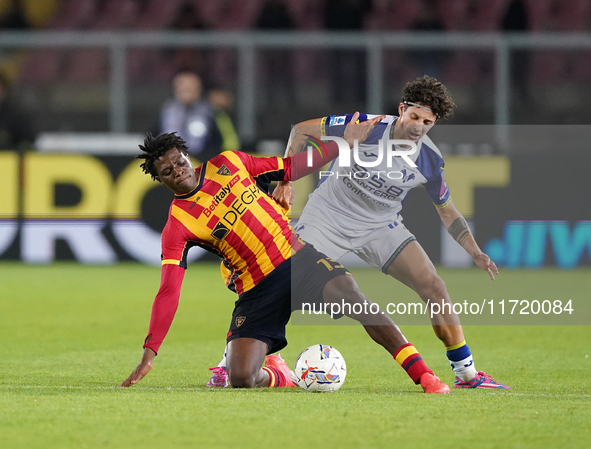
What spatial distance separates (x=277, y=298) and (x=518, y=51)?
7.28m

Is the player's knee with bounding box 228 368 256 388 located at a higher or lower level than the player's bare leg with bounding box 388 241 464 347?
lower

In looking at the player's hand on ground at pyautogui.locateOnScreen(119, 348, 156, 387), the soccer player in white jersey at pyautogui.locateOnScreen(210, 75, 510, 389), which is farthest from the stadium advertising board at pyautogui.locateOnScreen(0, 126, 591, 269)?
the player's hand on ground at pyautogui.locateOnScreen(119, 348, 156, 387)

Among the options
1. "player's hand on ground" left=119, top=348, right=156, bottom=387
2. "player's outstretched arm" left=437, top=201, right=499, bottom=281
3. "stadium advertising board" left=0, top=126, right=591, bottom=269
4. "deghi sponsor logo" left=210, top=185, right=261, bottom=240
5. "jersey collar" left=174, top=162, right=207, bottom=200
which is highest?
"jersey collar" left=174, top=162, right=207, bottom=200

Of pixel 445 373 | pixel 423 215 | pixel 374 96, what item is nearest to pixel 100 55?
pixel 374 96

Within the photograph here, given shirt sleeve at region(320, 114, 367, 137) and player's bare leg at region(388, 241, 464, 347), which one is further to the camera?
shirt sleeve at region(320, 114, 367, 137)

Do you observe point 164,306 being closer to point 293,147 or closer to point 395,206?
point 293,147

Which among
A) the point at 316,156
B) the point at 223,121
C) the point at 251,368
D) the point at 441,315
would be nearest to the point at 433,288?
the point at 441,315

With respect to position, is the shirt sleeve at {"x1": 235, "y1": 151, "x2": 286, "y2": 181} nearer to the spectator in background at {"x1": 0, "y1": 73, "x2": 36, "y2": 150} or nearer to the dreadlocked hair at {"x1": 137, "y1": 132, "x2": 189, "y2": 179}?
the dreadlocked hair at {"x1": 137, "y1": 132, "x2": 189, "y2": 179}

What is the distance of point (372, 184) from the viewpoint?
6105mm

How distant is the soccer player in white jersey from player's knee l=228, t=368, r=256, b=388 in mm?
1053

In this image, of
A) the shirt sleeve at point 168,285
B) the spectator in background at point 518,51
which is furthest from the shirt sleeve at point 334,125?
the spectator in background at point 518,51

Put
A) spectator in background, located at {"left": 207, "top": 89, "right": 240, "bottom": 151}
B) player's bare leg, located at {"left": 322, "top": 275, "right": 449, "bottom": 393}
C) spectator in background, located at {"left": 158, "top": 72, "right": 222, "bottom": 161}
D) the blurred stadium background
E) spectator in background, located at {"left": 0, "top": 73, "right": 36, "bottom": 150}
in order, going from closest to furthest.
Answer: player's bare leg, located at {"left": 322, "top": 275, "right": 449, "bottom": 393} → the blurred stadium background → spectator in background, located at {"left": 158, "top": 72, "right": 222, "bottom": 161} → spectator in background, located at {"left": 207, "top": 89, "right": 240, "bottom": 151} → spectator in background, located at {"left": 0, "top": 73, "right": 36, "bottom": 150}

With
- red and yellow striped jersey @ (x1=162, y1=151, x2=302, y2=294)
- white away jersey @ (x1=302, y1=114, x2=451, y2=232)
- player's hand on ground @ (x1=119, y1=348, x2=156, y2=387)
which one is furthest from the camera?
white away jersey @ (x1=302, y1=114, x2=451, y2=232)

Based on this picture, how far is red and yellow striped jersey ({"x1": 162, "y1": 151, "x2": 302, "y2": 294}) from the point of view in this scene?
5.40 meters
